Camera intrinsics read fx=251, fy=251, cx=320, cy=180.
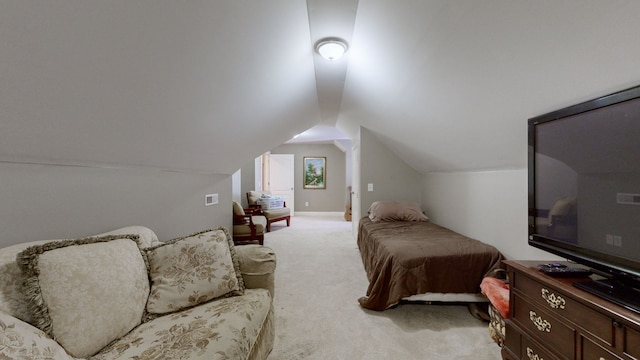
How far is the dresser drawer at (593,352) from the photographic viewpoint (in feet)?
3.12

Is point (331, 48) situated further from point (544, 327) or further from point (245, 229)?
point (245, 229)

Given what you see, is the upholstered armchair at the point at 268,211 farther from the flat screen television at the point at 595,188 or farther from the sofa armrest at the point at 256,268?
the flat screen television at the point at 595,188

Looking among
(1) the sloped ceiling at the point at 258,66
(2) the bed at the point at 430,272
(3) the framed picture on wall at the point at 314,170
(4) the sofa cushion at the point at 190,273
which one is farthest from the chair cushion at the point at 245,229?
(3) the framed picture on wall at the point at 314,170

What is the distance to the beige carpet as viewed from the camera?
5.67 ft

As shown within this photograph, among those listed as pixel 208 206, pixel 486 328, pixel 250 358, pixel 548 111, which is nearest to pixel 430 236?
pixel 486 328

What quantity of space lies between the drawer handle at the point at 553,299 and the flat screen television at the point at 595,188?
4.2 inches

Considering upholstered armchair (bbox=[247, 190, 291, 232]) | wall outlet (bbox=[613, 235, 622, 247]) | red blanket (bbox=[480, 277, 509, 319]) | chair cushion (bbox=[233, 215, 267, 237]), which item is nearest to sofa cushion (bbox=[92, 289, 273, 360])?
red blanket (bbox=[480, 277, 509, 319])

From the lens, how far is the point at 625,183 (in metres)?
1.05

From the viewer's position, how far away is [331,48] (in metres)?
2.17

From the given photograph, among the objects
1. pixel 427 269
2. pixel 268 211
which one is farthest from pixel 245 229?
pixel 427 269

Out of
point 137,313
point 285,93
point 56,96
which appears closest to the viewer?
point 56,96

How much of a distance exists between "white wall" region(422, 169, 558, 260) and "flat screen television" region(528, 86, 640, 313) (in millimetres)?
745

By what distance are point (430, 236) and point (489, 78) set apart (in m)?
1.75

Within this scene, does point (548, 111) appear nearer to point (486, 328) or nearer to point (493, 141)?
point (493, 141)
